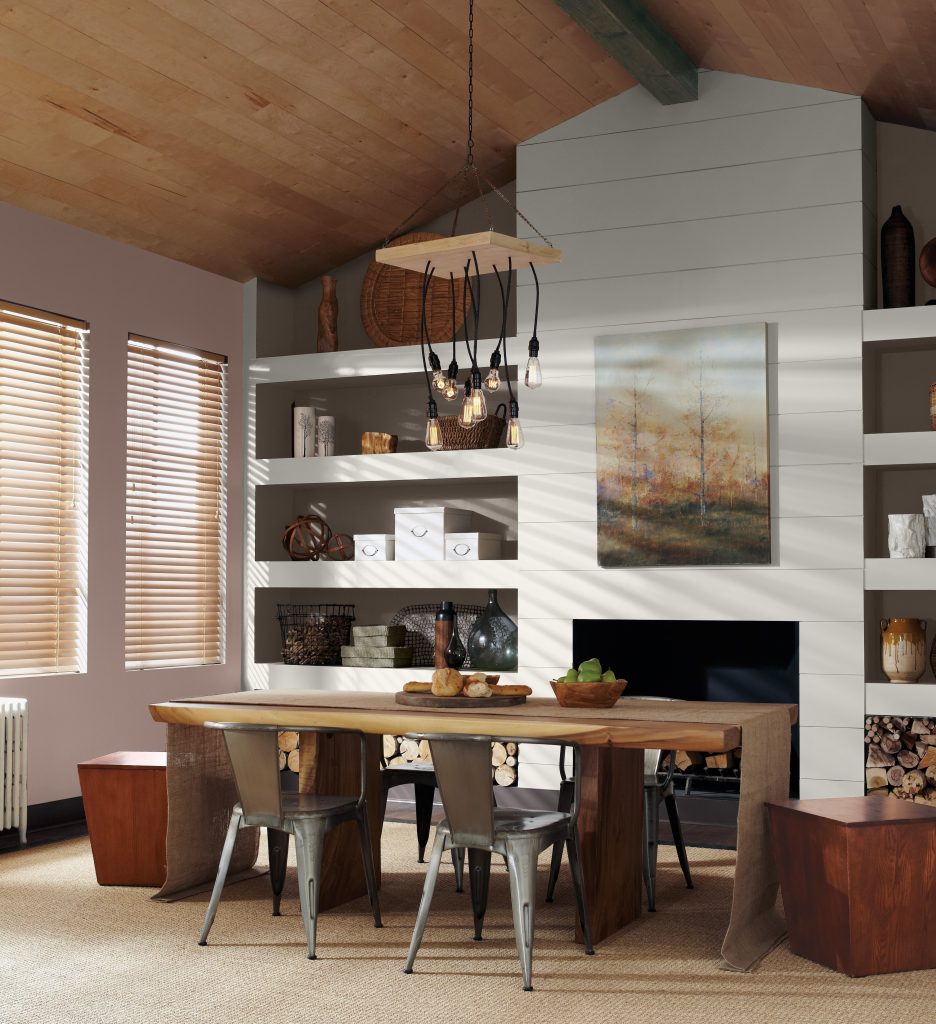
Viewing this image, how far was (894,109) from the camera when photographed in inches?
224

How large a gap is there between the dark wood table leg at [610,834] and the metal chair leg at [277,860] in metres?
1.07

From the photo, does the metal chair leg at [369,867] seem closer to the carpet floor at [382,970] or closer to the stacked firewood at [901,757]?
the carpet floor at [382,970]

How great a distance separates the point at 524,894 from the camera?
3.69 metres

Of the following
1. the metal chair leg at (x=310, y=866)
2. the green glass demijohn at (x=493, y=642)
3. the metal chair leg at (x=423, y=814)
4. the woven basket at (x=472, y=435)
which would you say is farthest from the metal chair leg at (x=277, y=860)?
the woven basket at (x=472, y=435)

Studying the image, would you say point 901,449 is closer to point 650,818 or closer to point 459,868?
point 650,818

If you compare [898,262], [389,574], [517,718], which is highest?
[898,262]

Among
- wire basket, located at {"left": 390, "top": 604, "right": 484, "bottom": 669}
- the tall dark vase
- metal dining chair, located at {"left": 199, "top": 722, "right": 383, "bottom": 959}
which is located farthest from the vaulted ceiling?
metal dining chair, located at {"left": 199, "top": 722, "right": 383, "bottom": 959}

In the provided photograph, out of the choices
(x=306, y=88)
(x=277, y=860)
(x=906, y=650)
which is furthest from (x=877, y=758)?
(x=306, y=88)

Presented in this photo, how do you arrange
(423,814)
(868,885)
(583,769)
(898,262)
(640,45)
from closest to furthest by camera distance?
(868,885), (583,769), (640,45), (423,814), (898,262)

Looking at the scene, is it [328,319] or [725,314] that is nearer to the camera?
[725,314]

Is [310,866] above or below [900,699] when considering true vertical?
below

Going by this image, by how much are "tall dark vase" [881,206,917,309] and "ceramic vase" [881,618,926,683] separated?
1.39 meters

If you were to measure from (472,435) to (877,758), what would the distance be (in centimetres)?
243

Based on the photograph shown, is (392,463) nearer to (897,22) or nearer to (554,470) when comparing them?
(554,470)
